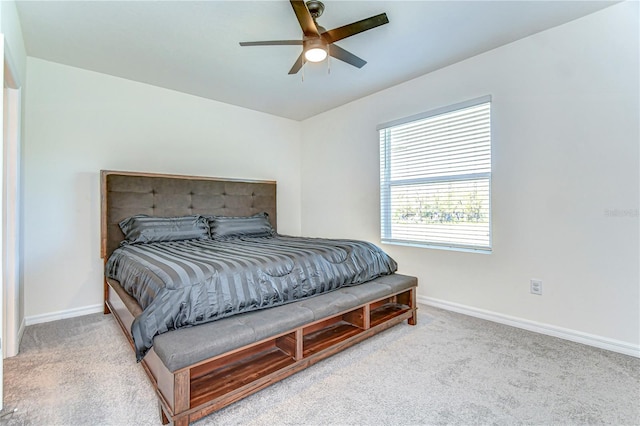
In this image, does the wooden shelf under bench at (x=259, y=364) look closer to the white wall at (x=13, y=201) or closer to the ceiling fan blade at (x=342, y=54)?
the white wall at (x=13, y=201)

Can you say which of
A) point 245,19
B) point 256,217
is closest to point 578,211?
point 245,19

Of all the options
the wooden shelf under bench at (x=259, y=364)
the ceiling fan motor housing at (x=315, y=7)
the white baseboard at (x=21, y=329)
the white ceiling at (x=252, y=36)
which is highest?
the white ceiling at (x=252, y=36)

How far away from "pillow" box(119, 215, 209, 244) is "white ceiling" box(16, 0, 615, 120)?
4.87 feet

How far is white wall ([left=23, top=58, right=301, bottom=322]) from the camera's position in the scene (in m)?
2.85

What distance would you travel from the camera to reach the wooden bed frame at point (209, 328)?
1479 millimetres

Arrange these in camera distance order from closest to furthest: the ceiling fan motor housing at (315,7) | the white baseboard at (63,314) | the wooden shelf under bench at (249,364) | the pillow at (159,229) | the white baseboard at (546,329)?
the wooden shelf under bench at (249,364) < the ceiling fan motor housing at (315,7) < the white baseboard at (546,329) < the white baseboard at (63,314) < the pillow at (159,229)

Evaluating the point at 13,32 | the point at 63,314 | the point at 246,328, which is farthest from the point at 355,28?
the point at 63,314

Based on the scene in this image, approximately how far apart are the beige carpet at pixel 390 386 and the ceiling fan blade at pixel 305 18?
85.1 inches

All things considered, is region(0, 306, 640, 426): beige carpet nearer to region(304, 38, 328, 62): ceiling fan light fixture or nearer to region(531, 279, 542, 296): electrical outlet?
region(531, 279, 542, 296): electrical outlet

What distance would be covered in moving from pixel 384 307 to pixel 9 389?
2526 millimetres

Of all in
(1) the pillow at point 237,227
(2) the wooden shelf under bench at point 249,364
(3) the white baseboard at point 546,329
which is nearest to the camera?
(2) the wooden shelf under bench at point 249,364

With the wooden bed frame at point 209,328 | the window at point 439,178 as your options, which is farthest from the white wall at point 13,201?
the window at point 439,178

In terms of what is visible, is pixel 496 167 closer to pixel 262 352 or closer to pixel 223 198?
pixel 262 352

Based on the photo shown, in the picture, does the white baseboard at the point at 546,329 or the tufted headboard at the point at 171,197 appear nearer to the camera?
the white baseboard at the point at 546,329
